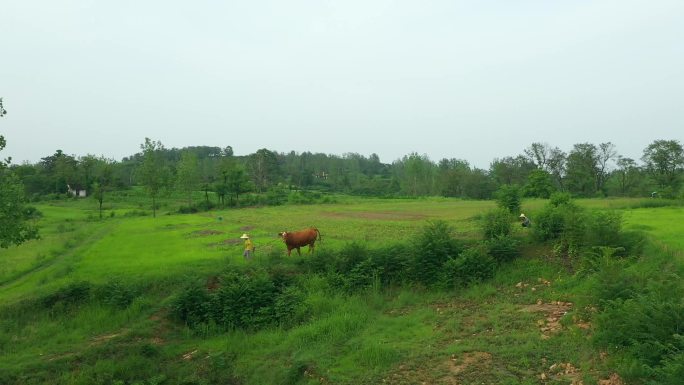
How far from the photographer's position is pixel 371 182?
99.3 m

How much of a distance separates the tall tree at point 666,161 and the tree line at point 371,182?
0.34 feet

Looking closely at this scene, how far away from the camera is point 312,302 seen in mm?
13750

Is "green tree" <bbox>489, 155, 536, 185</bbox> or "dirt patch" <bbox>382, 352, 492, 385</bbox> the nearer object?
"dirt patch" <bbox>382, 352, 492, 385</bbox>

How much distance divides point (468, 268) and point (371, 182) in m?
84.4

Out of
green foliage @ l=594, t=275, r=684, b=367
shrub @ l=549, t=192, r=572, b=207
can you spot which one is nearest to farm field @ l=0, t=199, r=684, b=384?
green foliage @ l=594, t=275, r=684, b=367

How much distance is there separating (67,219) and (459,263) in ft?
133

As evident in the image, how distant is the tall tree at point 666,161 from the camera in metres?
58.6

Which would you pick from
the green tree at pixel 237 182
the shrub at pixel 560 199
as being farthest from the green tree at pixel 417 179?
the shrub at pixel 560 199

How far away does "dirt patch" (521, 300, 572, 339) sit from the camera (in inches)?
411

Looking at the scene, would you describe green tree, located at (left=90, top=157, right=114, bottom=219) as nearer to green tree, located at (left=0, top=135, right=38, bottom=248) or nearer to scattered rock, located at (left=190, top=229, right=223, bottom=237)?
scattered rock, located at (left=190, top=229, right=223, bottom=237)

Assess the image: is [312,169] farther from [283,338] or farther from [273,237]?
[283,338]

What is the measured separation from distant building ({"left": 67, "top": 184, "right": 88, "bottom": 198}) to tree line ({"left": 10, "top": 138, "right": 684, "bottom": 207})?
1.95ft

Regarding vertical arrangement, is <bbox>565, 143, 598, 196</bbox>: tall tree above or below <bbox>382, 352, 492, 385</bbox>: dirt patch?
above

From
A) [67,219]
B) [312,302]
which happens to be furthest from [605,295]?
[67,219]
